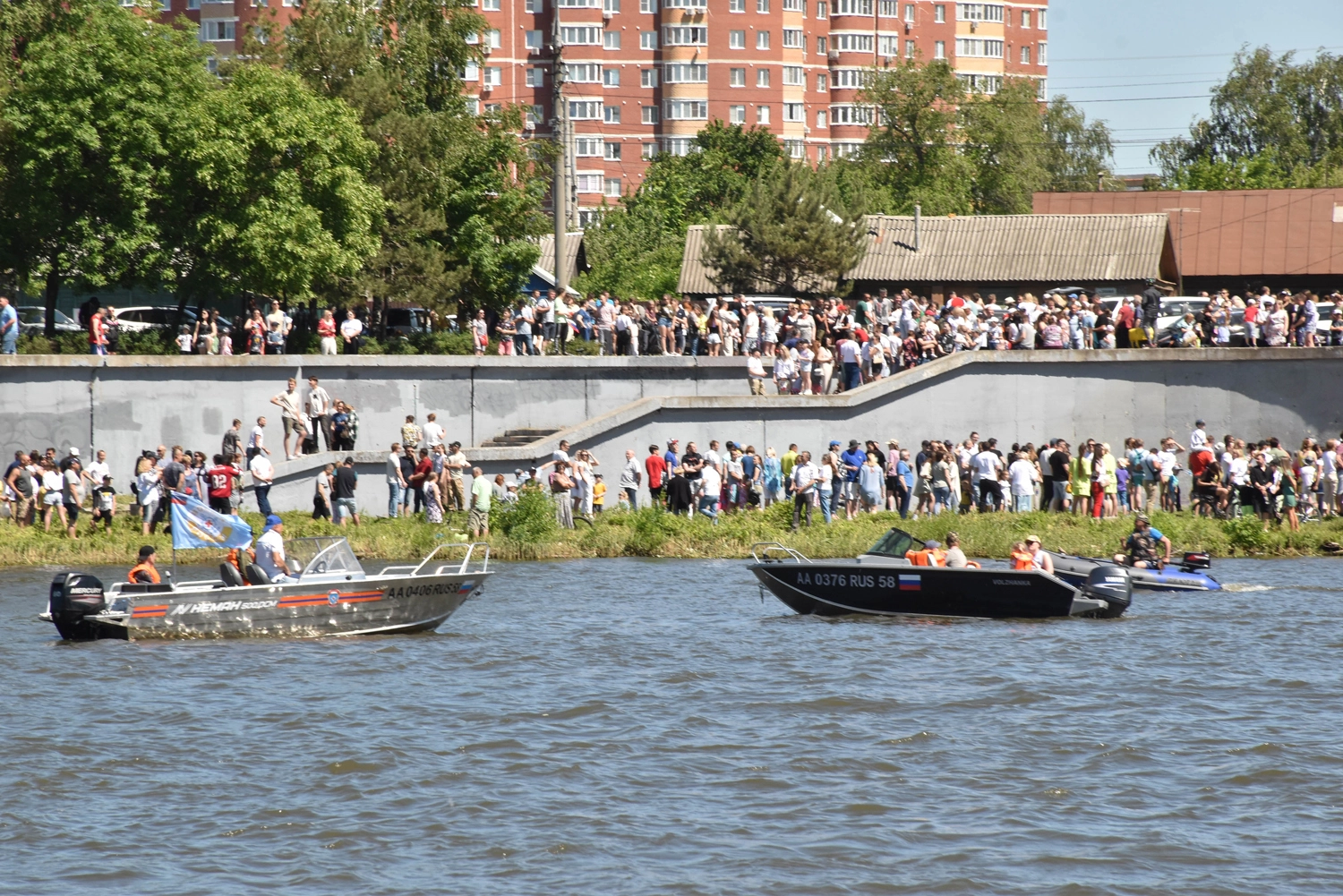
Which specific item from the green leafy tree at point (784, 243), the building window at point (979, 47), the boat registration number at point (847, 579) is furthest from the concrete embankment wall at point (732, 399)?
the building window at point (979, 47)

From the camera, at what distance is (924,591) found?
25812 millimetres

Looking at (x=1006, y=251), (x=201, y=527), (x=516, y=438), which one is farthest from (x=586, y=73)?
(x=201, y=527)

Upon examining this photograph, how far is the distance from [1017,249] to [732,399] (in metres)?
22.2

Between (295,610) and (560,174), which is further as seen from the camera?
(560,174)

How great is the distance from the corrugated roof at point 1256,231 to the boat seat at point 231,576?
42.1 m

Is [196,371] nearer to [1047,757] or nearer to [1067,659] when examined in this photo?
[1067,659]

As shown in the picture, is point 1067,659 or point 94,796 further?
point 1067,659

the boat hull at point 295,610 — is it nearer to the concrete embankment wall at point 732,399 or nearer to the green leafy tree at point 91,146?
the concrete embankment wall at point 732,399

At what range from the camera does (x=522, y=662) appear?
2317 centimetres

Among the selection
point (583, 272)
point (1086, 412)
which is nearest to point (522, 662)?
point (1086, 412)

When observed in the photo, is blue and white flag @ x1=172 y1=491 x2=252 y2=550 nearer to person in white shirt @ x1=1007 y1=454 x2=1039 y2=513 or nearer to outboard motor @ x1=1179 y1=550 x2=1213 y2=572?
outboard motor @ x1=1179 y1=550 x2=1213 y2=572

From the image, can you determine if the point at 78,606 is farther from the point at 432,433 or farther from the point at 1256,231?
the point at 1256,231

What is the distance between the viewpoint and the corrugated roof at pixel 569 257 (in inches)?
2530

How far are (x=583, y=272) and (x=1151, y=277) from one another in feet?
78.5
